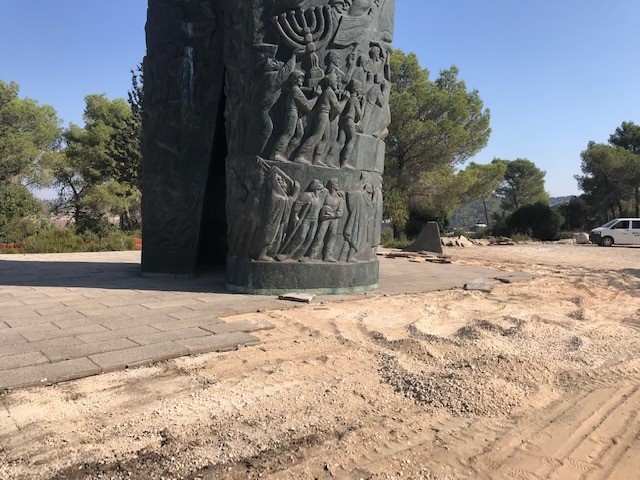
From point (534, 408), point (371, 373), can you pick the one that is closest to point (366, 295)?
point (371, 373)

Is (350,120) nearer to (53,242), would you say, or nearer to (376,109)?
(376,109)

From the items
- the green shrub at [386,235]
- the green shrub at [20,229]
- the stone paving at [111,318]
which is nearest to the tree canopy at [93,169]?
the green shrub at [20,229]

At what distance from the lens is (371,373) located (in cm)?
337

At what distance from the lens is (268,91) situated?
5.99 meters

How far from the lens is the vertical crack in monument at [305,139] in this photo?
600cm

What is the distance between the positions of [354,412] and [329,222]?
12.3 feet

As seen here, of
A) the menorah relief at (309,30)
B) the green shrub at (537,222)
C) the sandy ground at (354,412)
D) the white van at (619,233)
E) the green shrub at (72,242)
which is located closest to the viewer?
the sandy ground at (354,412)

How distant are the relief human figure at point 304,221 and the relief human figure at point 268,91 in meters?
0.79

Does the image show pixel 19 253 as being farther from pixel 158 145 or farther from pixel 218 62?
pixel 218 62

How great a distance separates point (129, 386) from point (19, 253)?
455 inches

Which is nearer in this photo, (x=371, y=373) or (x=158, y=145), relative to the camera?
(x=371, y=373)

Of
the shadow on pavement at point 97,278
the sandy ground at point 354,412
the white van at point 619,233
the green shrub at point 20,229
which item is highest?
the white van at point 619,233

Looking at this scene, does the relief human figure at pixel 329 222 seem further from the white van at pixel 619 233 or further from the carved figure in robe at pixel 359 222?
the white van at pixel 619 233

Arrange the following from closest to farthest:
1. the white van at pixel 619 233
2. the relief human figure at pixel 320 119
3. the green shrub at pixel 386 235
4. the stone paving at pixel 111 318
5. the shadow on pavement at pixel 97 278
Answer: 1. the stone paving at pixel 111 318
2. the relief human figure at pixel 320 119
3. the shadow on pavement at pixel 97 278
4. the green shrub at pixel 386 235
5. the white van at pixel 619 233
